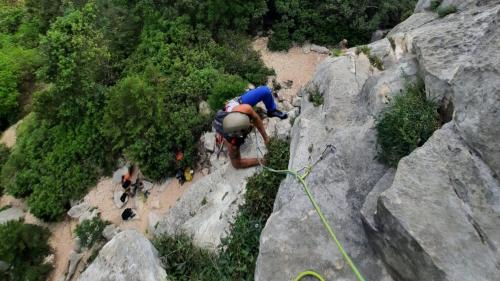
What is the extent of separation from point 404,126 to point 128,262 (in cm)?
516

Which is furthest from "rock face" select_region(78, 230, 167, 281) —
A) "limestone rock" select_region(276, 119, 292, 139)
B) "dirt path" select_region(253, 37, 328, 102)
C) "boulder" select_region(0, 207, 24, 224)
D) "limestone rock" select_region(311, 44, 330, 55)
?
"limestone rock" select_region(311, 44, 330, 55)

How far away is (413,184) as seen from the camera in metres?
4.50

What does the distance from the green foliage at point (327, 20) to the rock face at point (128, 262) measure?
34.3ft

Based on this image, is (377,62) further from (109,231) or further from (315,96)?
(109,231)

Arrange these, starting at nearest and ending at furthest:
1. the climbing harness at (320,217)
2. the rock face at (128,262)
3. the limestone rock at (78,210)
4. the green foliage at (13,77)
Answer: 1. the climbing harness at (320,217)
2. the rock face at (128,262)
3. the limestone rock at (78,210)
4. the green foliage at (13,77)

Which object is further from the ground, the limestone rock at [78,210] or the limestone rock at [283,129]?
the limestone rock at [283,129]

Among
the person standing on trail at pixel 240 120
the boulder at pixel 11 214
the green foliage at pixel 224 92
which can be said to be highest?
the person standing on trail at pixel 240 120

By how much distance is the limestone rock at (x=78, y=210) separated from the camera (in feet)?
44.8

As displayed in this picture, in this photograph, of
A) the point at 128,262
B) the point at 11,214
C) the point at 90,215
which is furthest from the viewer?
the point at 11,214

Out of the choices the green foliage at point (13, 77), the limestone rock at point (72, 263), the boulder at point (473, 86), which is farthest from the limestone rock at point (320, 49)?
the green foliage at point (13, 77)

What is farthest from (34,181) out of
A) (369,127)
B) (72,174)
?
(369,127)

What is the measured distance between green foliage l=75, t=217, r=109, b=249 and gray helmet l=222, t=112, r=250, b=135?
7088 millimetres

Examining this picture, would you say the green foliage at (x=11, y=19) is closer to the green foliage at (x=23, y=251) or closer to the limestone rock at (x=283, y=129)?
the green foliage at (x=23, y=251)

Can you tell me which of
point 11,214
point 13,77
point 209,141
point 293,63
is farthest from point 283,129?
point 13,77
